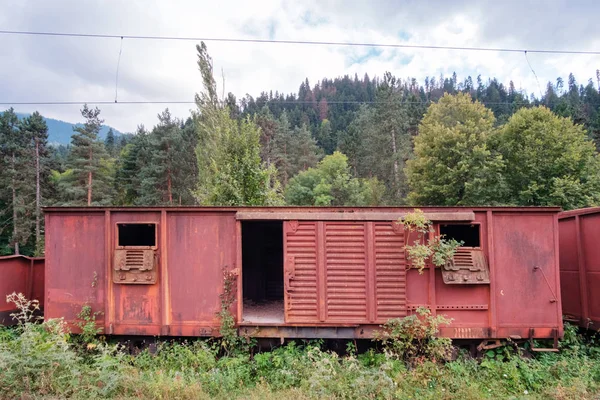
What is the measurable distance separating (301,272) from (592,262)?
5.36 metres

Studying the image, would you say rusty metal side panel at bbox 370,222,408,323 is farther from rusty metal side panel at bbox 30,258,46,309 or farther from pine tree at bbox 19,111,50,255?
pine tree at bbox 19,111,50,255

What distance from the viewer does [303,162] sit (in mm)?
42625

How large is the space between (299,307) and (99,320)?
3.61 metres

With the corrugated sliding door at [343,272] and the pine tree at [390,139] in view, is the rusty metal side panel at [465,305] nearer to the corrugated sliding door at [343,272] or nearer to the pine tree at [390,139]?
the corrugated sliding door at [343,272]

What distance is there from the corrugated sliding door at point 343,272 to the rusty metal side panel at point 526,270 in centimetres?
173

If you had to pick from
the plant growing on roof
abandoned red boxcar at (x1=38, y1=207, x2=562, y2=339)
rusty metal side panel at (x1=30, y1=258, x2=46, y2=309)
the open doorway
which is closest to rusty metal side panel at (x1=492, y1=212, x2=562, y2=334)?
abandoned red boxcar at (x1=38, y1=207, x2=562, y2=339)

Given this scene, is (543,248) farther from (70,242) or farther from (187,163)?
(187,163)

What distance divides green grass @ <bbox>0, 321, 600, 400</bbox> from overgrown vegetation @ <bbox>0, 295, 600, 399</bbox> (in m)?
0.01

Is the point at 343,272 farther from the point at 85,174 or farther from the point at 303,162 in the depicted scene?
the point at 303,162

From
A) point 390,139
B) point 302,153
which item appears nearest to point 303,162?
point 302,153

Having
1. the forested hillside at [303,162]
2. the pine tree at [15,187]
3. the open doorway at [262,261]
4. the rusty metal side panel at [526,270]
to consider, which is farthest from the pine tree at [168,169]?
the rusty metal side panel at [526,270]

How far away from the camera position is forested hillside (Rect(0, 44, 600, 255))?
18.0 meters

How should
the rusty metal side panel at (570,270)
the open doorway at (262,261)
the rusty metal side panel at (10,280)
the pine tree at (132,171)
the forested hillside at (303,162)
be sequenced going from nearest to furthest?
1. the rusty metal side panel at (570,270)
2. the rusty metal side panel at (10,280)
3. the open doorway at (262,261)
4. the forested hillside at (303,162)
5. the pine tree at (132,171)

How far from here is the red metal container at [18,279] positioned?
746cm
